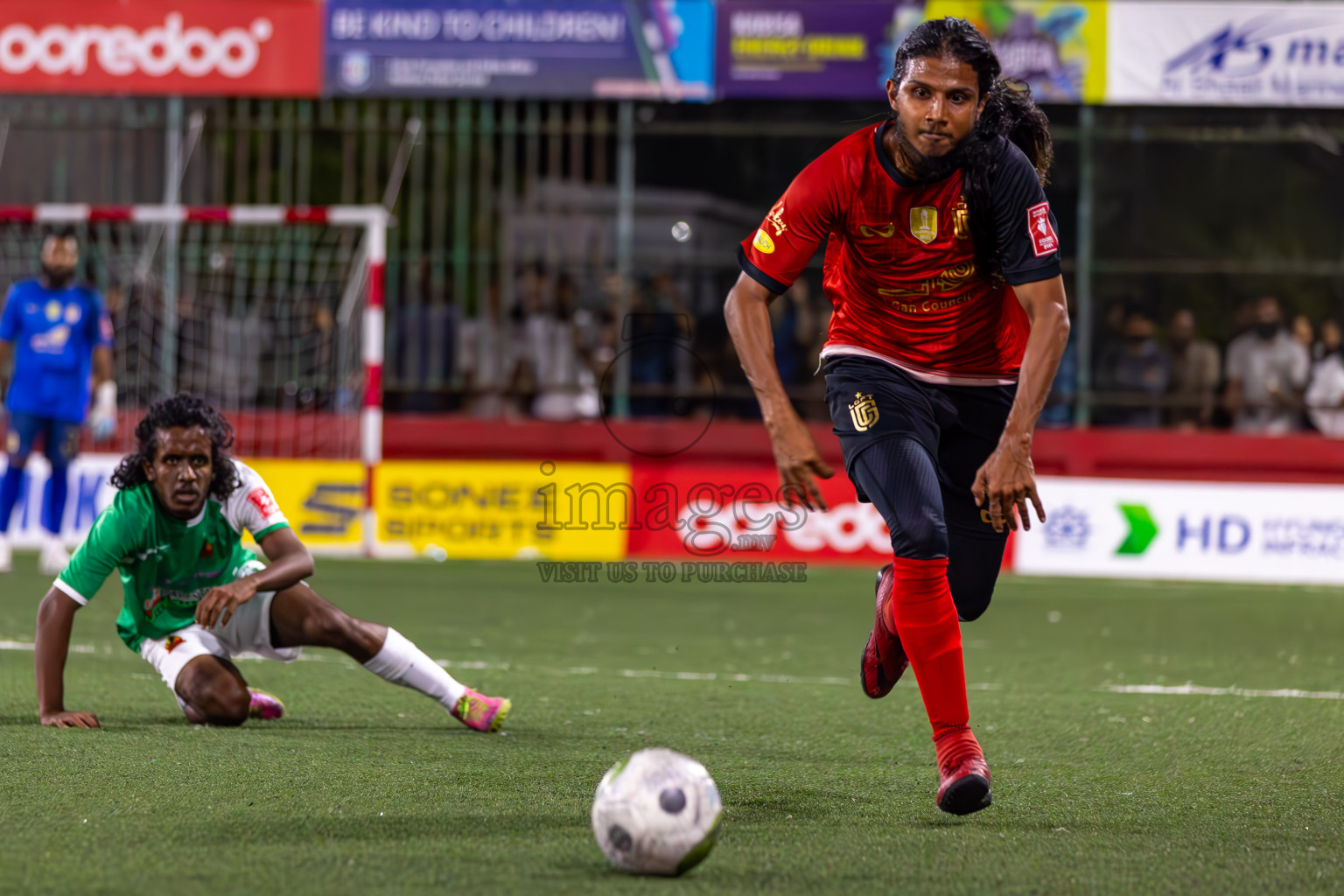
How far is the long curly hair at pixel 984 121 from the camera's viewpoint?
13.5 feet

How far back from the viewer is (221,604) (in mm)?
4918

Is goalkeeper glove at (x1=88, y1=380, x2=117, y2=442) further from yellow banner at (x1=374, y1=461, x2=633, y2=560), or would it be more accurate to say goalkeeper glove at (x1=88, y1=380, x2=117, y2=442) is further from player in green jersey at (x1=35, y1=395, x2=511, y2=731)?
player in green jersey at (x1=35, y1=395, x2=511, y2=731)

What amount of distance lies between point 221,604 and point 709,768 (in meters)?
1.53

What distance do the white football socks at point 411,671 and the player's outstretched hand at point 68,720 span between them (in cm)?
87

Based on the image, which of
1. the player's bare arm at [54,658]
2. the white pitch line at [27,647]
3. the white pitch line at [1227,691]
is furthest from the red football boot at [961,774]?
A: the white pitch line at [27,647]

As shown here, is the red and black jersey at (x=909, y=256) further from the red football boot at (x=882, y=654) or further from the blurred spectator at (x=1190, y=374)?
the blurred spectator at (x=1190, y=374)

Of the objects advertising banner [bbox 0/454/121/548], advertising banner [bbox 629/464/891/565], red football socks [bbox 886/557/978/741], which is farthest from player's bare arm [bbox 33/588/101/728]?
advertising banner [bbox 629/464/891/565]

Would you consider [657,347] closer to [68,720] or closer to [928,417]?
[68,720]

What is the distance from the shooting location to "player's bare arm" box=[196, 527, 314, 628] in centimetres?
492

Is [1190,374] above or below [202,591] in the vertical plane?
above

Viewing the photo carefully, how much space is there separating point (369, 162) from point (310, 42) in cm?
118

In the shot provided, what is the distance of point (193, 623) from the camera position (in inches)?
219

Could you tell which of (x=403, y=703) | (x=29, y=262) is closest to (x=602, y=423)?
(x=29, y=262)

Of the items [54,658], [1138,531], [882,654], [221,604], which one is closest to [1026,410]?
[882,654]
